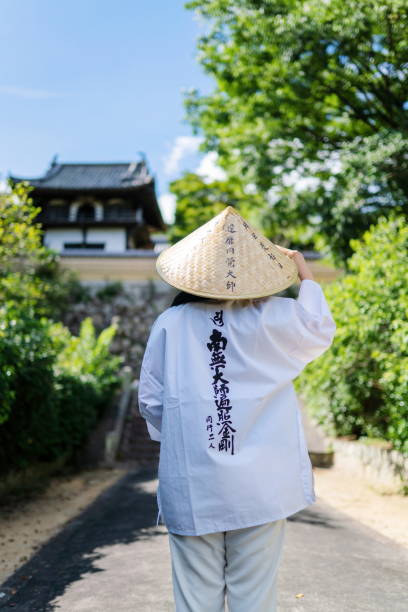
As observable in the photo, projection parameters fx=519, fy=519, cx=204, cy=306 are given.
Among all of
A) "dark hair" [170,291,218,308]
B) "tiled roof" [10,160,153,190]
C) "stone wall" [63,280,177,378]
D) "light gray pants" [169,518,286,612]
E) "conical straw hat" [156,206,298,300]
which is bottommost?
"light gray pants" [169,518,286,612]

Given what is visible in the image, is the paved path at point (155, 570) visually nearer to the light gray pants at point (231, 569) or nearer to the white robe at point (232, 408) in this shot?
the light gray pants at point (231, 569)

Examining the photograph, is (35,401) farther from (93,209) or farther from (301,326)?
(93,209)

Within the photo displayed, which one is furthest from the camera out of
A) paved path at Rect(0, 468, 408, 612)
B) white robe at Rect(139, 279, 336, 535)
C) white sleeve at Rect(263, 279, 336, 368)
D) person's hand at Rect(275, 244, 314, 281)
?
paved path at Rect(0, 468, 408, 612)

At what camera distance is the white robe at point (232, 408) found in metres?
1.74

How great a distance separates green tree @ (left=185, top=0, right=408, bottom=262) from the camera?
7.54 meters

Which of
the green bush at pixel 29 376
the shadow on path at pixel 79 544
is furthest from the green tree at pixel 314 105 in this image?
the shadow on path at pixel 79 544

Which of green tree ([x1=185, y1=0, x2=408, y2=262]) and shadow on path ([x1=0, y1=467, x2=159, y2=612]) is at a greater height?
green tree ([x1=185, y1=0, x2=408, y2=262])

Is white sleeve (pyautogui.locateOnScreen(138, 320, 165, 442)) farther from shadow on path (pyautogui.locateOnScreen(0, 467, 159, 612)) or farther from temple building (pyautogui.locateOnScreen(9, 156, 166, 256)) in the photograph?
temple building (pyautogui.locateOnScreen(9, 156, 166, 256))

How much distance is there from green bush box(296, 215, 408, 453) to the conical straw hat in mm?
3430

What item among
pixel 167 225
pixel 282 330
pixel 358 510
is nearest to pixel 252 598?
pixel 282 330

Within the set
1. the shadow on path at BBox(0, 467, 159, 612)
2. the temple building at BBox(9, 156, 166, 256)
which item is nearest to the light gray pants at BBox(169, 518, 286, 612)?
the shadow on path at BBox(0, 467, 159, 612)

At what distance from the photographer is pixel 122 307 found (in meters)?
19.5

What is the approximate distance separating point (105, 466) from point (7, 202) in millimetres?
5567

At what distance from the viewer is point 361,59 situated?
26.2 feet
